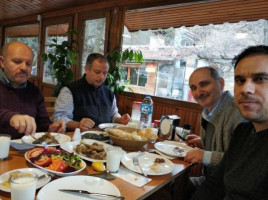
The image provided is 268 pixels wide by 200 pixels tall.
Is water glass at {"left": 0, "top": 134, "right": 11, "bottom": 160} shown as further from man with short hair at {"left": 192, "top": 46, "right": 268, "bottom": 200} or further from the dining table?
man with short hair at {"left": 192, "top": 46, "right": 268, "bottom": 200}

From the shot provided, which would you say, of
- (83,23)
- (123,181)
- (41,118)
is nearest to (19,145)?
(41,118)

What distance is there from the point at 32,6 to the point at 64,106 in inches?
172

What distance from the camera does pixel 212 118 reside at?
1505mm

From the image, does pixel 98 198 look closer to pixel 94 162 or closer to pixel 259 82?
pixel 94 162

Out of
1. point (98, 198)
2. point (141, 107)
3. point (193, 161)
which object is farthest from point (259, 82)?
point (141, 107)

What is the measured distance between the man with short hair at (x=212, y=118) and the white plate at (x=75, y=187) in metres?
0.62

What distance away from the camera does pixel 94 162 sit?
3.62 ft

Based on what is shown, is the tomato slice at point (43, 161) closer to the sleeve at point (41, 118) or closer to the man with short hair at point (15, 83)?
the man with short hair at point (15, 83)

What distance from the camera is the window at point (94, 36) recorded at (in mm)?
4258

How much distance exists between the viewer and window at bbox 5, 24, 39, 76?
6.09m

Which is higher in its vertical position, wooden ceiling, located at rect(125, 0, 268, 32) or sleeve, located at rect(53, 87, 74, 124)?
wooden ceiling, located at rect(125, 0, 268, 32)

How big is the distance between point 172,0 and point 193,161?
2.76 meters

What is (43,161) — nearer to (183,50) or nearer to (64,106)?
(64,106)

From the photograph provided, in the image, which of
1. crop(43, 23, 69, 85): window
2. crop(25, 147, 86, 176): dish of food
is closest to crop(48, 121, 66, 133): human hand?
crop(25, 147, 86, 176): dish of food
